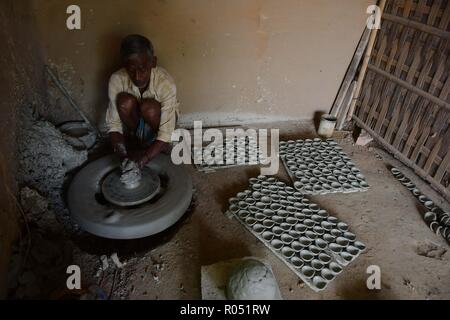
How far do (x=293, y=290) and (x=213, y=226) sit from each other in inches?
29.4

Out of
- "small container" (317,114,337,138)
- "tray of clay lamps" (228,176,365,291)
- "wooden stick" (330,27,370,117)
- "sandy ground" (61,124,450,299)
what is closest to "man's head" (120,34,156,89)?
"sandy ground" (61,124,450,299)

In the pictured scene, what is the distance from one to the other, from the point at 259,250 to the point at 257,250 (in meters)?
0.01

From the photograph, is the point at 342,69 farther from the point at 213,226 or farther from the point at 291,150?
the point at 213,226

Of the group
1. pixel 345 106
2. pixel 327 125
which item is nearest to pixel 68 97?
pixel 327 125

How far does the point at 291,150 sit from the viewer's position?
10.8ft

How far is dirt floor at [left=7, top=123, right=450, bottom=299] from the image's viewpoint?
2035 mm

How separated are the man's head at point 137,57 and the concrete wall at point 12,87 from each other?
818mm

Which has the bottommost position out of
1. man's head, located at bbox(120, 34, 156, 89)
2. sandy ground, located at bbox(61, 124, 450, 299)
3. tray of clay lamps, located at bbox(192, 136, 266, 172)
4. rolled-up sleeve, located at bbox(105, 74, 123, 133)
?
sandy ground, located at bbox(61, 124, 450, 299)

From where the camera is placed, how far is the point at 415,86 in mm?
2924

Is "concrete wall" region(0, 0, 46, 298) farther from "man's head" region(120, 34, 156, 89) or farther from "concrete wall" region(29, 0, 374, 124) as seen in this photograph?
"man's head" region(120, 34, 156, 89)

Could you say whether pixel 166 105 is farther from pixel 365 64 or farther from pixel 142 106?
pixel 365 64

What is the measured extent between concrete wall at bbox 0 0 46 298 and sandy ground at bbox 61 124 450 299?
1.59ft

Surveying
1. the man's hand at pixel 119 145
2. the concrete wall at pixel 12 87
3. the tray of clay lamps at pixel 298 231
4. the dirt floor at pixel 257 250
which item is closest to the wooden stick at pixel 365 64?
the dirt floor at pixel 257 250
